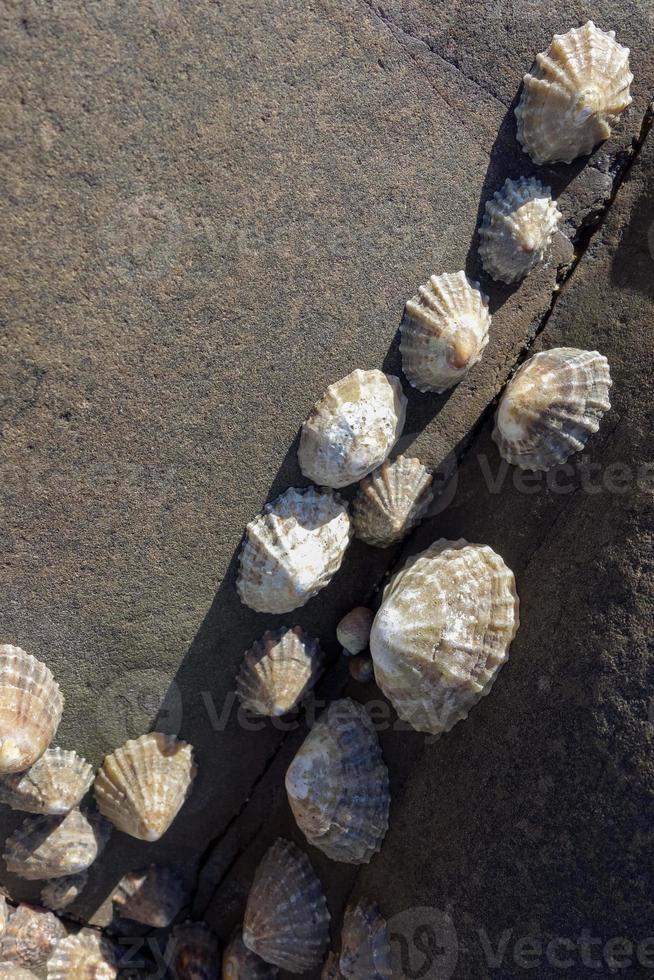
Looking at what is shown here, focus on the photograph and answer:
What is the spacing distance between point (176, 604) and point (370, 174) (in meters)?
1.71

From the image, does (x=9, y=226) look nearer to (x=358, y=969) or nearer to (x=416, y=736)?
(x=416, y=736)

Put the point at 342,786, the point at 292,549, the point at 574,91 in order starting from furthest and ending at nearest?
the point at 342,786 → the point at 292,549 → the point at 574,91

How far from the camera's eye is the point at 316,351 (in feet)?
8.35

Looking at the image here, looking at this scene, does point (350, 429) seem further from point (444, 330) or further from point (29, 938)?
point (29, 938)

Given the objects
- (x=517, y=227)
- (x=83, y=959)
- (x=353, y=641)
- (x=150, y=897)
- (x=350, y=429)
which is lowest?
(x=83, y=959)

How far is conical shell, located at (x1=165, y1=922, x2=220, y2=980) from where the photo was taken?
9.46 feet

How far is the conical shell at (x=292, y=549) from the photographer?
8.36ft

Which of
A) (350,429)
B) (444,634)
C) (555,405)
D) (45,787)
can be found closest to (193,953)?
(45,787)

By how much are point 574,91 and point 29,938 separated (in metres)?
3.78

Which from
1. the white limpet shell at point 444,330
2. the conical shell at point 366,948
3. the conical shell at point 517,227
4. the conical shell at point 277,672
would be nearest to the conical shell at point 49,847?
the conical shell at point 277,672

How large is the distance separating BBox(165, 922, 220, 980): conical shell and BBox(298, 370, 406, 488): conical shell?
6.57 ft

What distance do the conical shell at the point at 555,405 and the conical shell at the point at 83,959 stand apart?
2619mm

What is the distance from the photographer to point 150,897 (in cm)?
290

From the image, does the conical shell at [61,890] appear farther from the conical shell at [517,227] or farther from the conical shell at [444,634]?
the conical shell at [517,227]
